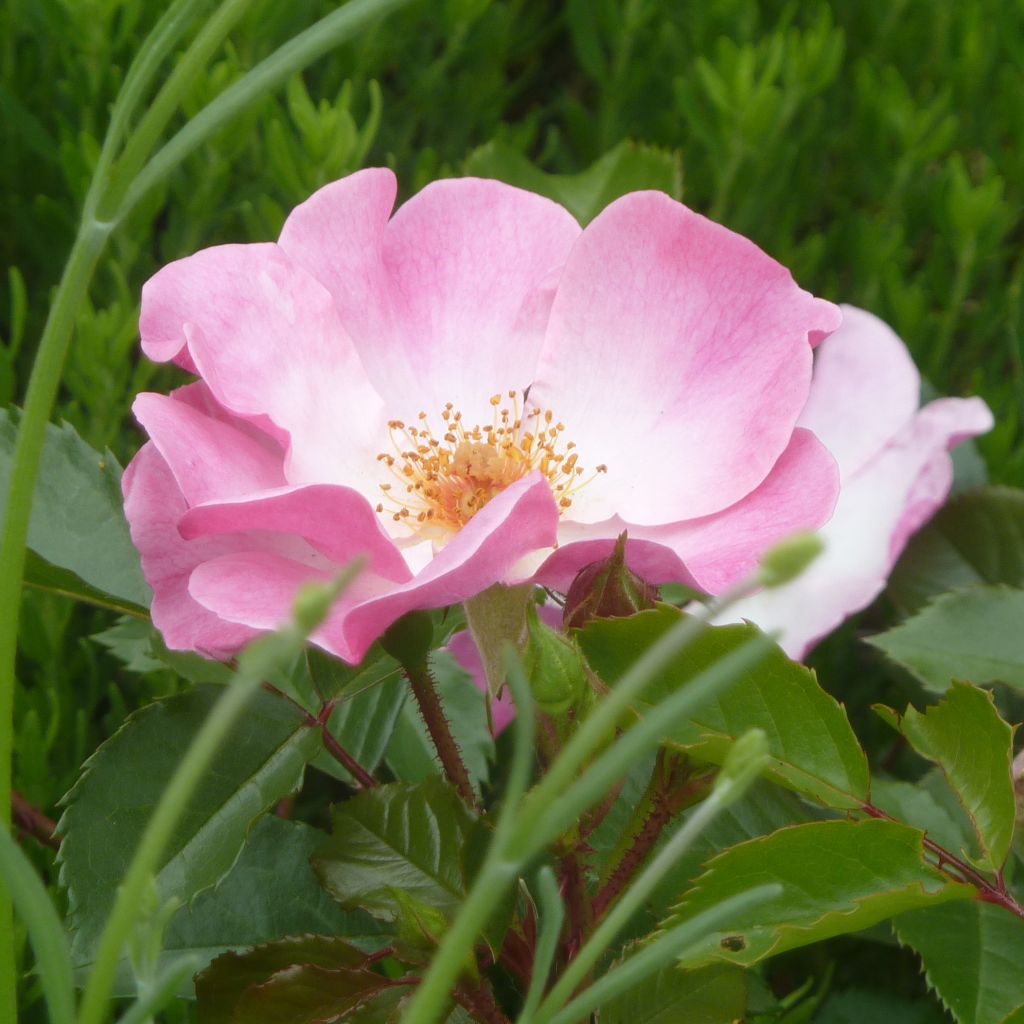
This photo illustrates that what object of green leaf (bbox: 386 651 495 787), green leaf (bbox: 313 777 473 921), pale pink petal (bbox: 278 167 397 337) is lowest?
green leaf (bbox: 386 651 495 787)

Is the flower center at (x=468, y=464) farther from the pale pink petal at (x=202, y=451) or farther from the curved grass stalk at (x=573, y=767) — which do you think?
the curved grass stalk at (x=573, y=767)

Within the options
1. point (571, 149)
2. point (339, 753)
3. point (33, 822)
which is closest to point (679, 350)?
point (339, 753)

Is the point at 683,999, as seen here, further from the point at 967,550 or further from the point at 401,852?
the point at 967,550

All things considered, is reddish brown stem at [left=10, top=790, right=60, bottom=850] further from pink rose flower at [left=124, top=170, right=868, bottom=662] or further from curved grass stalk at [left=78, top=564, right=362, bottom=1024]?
curved grass stalk at [left=78, top=564, right=362, bottom=1024]

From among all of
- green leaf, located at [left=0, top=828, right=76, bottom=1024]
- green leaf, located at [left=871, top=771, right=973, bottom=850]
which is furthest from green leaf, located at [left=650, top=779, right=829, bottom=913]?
green leaf, located at [left=0, top=828, right=76, bottom=1024]

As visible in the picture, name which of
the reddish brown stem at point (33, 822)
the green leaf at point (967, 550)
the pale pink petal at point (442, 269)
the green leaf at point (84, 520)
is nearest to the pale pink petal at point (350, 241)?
the pale pink petal at point (442, 269)

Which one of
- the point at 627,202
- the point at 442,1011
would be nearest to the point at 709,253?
the point at 627,202
